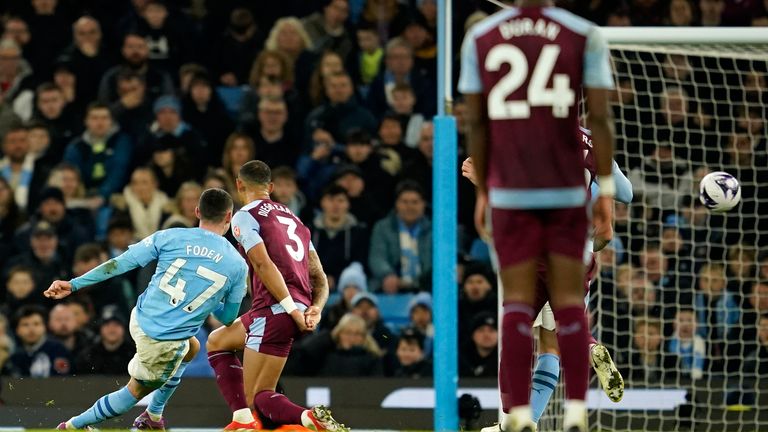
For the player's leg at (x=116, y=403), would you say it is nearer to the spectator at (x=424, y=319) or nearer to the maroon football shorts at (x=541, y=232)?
the maroon football shorts at (x=541, y=232)

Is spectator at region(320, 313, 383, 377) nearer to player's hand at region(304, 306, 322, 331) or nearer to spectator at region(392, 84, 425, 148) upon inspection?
spectator at region(392, 84, 425, 148)

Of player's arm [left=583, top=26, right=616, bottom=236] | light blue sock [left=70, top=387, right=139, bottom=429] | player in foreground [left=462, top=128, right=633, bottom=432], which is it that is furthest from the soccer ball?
light blue sock [left=70, top=387, right=139, bottom=429]

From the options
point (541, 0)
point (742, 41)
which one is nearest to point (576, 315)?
point (541, 0)

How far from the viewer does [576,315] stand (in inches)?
212

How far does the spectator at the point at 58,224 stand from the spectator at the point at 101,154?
0.43 metres

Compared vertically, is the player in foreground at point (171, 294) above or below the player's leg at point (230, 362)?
above

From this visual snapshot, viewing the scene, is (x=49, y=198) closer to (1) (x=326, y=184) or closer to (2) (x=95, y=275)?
(1) (x=326, y=184)

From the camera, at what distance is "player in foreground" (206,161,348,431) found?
7.88 meters

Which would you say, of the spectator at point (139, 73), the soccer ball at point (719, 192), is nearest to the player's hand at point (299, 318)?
the soccer ball at point (719, 192)

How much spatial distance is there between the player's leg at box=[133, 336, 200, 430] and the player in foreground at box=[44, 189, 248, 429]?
0.64 feet

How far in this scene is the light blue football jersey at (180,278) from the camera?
300 inches

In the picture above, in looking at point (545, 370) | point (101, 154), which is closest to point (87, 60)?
point (101, 154)

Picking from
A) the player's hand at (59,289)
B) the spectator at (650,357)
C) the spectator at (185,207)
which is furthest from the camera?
the spectator at (185,207)

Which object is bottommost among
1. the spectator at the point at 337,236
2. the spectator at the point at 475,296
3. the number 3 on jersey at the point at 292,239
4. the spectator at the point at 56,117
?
the spectator at the point at 475,296
